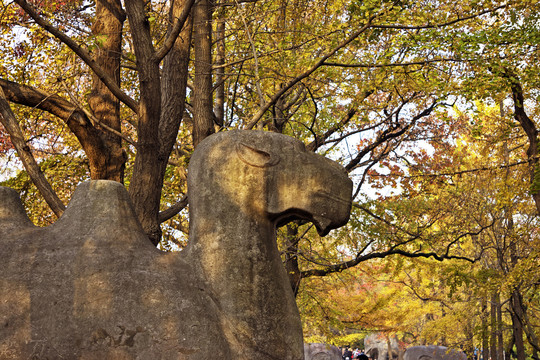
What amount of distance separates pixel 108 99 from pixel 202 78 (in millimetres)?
1421

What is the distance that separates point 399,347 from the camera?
34.6m

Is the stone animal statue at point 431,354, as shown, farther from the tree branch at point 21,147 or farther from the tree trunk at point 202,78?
the tree branch at point 21,147

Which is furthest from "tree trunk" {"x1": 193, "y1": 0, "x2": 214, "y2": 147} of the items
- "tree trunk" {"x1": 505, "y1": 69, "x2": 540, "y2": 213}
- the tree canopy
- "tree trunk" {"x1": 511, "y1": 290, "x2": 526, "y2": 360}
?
"tree trunk" {"x1": 511, "y1": 290, "x2": 526, "y2": 360}

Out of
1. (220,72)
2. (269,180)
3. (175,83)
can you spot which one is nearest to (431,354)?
(220,72)

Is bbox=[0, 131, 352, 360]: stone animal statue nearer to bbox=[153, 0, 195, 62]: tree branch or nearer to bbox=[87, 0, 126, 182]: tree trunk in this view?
bbox=[153, 0, 195, 62]: tree branch

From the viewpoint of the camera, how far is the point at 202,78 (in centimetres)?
791

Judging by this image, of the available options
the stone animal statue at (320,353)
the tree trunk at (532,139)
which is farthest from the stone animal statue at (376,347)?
the tree trunk at (532,139)

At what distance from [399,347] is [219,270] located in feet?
112

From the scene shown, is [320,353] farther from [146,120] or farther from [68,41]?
[68,41]

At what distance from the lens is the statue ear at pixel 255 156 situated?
10.9 ft

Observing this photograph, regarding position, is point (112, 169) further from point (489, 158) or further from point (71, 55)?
point (489, 158)

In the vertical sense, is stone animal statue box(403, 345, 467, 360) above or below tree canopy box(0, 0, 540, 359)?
below

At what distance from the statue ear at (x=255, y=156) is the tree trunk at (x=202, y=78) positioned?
14.1 feet

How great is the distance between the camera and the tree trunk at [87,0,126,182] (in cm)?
717
